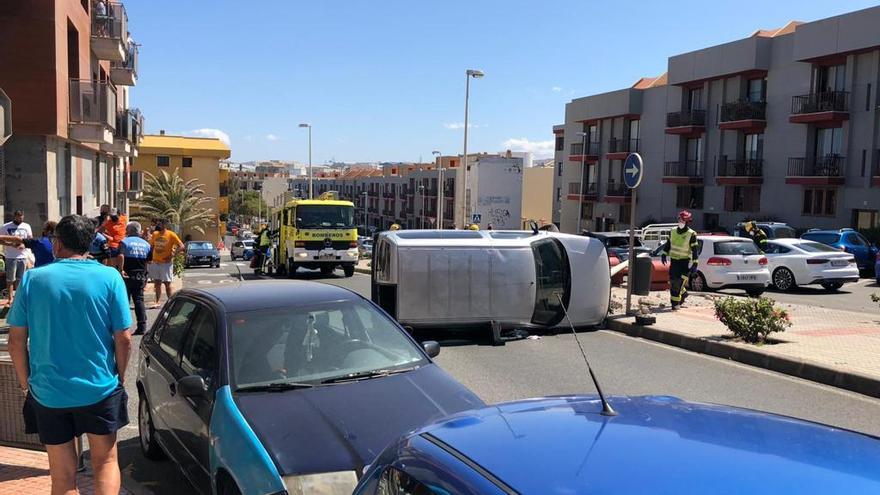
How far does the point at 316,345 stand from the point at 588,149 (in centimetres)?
5548

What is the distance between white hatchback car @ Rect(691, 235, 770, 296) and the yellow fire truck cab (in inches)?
440

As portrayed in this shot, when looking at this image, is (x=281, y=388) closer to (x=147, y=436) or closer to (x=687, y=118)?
(x=147, y=436)

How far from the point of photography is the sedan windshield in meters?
4.48

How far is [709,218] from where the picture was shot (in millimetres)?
43438

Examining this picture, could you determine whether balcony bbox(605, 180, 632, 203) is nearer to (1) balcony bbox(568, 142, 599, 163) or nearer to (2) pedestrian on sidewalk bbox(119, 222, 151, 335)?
(1) balcony bbox(568, 142, 599, 163)

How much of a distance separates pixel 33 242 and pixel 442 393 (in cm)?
856

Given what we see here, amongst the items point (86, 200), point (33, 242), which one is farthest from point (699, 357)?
point (86, 200)

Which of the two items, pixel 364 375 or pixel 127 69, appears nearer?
pixel 364 375

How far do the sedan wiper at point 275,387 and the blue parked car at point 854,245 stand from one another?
977 inches

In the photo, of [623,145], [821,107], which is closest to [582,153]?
[623,145]

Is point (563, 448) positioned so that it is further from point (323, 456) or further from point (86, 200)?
point (86, 200)

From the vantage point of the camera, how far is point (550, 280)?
11312mm

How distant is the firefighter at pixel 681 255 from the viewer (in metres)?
13.3

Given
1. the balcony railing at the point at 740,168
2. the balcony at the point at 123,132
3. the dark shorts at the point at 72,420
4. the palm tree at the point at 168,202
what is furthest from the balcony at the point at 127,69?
the balcony railing at the point at 740,168
